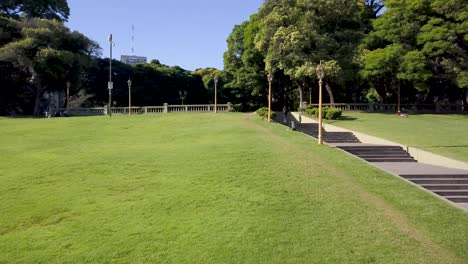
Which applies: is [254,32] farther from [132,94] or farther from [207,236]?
[207,236]

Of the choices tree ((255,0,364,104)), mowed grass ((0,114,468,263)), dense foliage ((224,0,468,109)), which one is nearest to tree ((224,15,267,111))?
dense foliage ((224,0,468,109))

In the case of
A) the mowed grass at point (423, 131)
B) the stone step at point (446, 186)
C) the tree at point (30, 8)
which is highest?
the tree at point (30, 8)

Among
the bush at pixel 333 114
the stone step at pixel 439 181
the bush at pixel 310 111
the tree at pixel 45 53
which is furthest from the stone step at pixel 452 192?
the tree at pixel 45 53

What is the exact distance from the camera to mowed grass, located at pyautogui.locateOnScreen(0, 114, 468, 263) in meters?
7.62

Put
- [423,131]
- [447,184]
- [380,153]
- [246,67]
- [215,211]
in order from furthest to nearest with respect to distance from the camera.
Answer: [246,67] < [423,131] < [380,153] < [447,184] < [215,211]

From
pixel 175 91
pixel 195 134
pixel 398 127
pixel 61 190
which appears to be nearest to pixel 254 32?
pixel 175 91

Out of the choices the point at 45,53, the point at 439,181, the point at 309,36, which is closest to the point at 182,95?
the point at 45,53

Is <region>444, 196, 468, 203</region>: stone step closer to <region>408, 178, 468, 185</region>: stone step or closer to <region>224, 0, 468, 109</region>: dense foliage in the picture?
<region>408, 178, 468, 185</region>: stone step

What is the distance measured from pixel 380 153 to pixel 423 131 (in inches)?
388

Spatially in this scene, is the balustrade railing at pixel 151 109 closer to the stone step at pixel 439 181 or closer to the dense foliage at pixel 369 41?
the dense foliage at pixel 369 41

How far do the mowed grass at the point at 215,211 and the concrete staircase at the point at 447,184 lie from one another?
1.88 m

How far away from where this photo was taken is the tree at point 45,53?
41719 mm

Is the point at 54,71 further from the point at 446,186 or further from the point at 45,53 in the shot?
the point at 446,186

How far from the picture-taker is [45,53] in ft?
136
